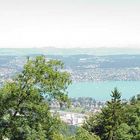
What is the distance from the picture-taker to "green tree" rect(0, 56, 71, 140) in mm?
18547

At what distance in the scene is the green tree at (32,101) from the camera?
60.8 feet

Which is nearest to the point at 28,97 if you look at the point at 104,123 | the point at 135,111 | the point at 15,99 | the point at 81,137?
the point at 15,99

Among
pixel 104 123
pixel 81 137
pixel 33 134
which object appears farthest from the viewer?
pixel 104 123

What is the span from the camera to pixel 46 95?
62.3 feet

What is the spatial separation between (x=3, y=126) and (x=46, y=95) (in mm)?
2051

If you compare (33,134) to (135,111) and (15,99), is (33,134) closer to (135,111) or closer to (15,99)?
(15,99)

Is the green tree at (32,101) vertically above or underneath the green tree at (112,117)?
above

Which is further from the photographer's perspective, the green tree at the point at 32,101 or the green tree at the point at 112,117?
the green tree at the point at 112,117

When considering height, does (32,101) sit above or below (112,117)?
above

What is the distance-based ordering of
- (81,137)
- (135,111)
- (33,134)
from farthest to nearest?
(135,111)
(81,137)
(33,134)

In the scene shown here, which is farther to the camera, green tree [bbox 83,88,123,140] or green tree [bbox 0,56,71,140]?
green tree [bbox 83,88,123,140]

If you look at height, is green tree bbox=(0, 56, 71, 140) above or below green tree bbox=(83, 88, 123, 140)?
above

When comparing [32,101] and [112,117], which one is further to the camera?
[112,117]

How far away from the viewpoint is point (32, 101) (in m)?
18.7
